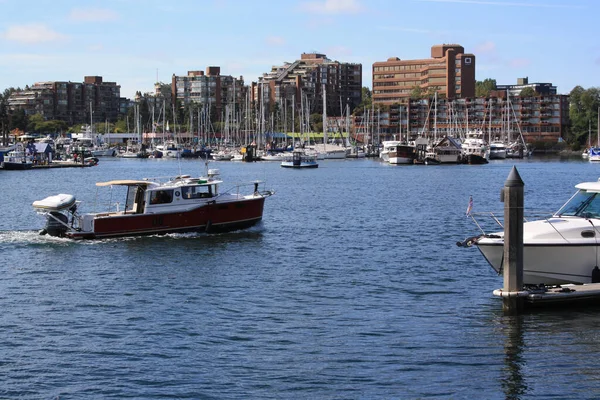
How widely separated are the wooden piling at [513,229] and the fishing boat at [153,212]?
2385 centimetres

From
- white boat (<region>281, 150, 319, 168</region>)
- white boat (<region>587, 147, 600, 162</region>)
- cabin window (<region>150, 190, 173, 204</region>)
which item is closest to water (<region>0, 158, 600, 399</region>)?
cabin window (<region>150, 190, 173, 204</region>)

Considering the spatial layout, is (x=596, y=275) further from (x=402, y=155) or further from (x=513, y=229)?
(x=402, y=155)

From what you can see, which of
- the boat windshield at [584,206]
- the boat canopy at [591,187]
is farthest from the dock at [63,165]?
the boat canopy at [591,187]

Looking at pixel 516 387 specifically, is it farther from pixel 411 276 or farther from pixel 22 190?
pixel 22 190

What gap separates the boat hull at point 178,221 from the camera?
46312 mm

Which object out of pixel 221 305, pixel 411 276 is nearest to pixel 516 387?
pixel 221 305

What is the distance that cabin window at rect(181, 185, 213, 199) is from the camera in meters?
47.7

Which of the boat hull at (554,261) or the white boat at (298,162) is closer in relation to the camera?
the boat hull at (554,261)

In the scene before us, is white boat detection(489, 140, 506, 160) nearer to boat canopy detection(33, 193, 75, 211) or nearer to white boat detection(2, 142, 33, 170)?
white boat detection(2, 142, 33, 170)

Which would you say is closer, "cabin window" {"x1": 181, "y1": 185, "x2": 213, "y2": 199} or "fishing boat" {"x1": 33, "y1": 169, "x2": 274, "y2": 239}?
"fishing boat" {"x1": 33, "y1": 169, "x2": 274, "y2": 239}

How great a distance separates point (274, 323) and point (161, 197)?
66.7 feet

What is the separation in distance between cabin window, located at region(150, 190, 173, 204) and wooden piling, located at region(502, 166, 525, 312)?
23.9 m

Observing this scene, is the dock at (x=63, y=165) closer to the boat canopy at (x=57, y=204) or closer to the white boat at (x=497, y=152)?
the white boat at (x=497, y=152)

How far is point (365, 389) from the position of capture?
21828mm
